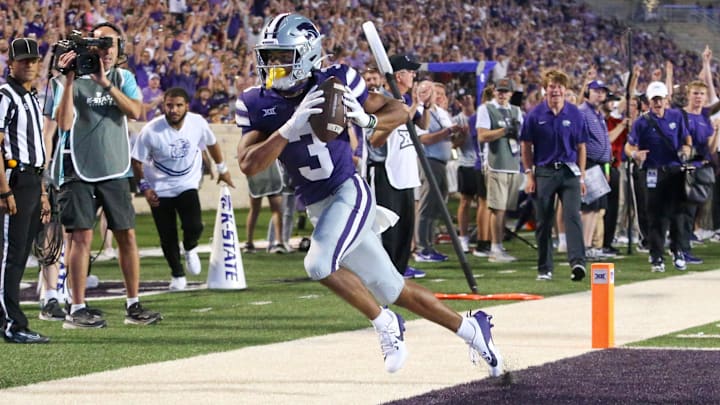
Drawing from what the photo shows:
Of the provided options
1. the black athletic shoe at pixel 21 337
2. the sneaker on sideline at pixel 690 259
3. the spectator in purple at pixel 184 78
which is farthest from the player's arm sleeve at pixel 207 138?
the spectator in purple at pixel 184 78

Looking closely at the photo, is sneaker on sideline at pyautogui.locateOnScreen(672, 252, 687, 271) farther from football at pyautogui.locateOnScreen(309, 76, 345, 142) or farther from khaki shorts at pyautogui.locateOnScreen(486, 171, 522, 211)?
football at pyautogui.locateOnScreen(309, 76, 345, 142)

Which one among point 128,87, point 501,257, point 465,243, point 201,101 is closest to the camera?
point 128,87

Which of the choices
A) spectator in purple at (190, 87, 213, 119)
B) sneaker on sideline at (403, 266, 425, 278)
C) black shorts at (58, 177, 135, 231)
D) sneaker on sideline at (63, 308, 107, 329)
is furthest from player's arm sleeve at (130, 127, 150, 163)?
spectator in purple at (190, 87, 213, 119)

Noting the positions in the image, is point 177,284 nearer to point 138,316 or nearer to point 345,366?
point 138,316

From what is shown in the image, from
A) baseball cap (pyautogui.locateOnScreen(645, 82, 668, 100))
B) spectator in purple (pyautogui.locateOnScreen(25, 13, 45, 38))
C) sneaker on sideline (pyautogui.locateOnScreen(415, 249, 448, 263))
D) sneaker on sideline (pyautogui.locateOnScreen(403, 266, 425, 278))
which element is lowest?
sneaker on sideline (pyautogui.locateOnScreen(415, 249, 448, 263))

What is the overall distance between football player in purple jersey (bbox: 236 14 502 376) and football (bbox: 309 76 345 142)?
1.7 inches

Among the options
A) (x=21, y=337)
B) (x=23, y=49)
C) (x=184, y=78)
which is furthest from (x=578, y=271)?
(x=184, y=78)

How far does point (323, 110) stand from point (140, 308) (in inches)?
154

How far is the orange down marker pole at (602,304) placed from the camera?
827 centimetres

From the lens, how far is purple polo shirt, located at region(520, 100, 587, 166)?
13359mm

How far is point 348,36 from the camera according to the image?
29000mm

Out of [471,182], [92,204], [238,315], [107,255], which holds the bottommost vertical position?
[107,255]

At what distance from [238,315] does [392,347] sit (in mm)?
3969

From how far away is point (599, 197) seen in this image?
628 inches
